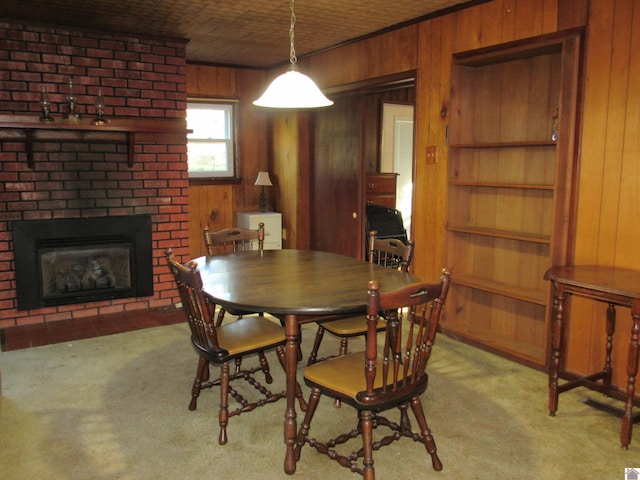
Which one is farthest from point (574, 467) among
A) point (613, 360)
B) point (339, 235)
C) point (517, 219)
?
point (339, 235)

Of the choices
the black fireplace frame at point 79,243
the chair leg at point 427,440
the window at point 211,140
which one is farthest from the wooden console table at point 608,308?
the window at point 211,140

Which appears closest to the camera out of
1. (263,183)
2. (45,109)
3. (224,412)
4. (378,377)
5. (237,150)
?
(378,377)

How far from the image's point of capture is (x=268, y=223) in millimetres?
5949

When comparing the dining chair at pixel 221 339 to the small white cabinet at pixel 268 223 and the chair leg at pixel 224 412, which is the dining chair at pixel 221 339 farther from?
the small white cabinet at pixel 268 223

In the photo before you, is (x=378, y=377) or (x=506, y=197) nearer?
(x=378, y=377)

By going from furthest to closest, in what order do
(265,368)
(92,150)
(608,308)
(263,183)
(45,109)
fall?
(263,183), (92,150), (45,109), (265,368), (608,308)

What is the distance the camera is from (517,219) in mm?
3807

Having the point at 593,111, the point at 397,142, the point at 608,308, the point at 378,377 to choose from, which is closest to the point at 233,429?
the point at 378,377

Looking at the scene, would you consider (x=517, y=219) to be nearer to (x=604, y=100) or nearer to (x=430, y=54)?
(x=604, y=100)

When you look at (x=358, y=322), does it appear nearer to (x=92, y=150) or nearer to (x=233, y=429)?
(x=233, y=429)

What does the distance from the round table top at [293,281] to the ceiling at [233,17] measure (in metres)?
1.82

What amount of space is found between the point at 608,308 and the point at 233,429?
213 cm

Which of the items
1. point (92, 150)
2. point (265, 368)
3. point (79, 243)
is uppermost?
point (92, 150)

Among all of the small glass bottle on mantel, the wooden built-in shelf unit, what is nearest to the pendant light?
the wooden built-in shelf unit
